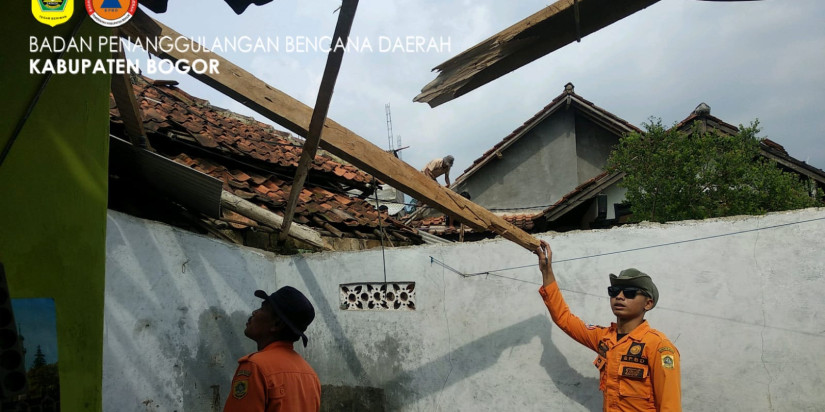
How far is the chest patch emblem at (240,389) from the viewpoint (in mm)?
2496

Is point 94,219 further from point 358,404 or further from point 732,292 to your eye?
point 732,292

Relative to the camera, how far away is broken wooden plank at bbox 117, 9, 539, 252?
3.03 meters

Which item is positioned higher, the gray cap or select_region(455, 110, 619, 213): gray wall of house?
select_region(455, 110, 619, 213): gray wall of house

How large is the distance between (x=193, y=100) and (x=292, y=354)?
716cm


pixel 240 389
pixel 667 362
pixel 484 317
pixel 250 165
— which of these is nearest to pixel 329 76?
pixel 240 389

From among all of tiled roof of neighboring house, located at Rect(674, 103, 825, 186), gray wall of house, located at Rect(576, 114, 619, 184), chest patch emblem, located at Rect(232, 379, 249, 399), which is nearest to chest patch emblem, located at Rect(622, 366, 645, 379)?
chest patch emblem, located at Rect(232, 379, 249, 399)

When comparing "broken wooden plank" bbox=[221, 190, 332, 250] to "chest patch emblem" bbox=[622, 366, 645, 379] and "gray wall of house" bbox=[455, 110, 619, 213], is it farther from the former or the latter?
"gray wall of house" bbox=[455, 110, 619, 213]

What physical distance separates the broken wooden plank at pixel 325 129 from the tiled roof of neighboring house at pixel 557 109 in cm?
1073

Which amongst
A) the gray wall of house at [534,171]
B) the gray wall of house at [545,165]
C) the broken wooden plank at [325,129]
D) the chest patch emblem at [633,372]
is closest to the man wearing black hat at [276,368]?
the broken wooden plank at [325,129]

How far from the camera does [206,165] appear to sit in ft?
20.7

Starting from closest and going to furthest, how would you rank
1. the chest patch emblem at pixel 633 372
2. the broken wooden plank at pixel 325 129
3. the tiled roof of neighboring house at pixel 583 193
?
the broken wooden plank at pixel 325 129, the chest patch emblem at pixel 633 372, the tiled roof of neighboring house at pixel 583 193

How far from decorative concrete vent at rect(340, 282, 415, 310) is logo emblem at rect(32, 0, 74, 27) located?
3.61 m

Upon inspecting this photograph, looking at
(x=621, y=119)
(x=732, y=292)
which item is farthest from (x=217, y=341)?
(x=621, y=119)

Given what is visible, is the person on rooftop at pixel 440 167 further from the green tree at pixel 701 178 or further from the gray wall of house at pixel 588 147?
the gray wall of house at pixel 588 147
